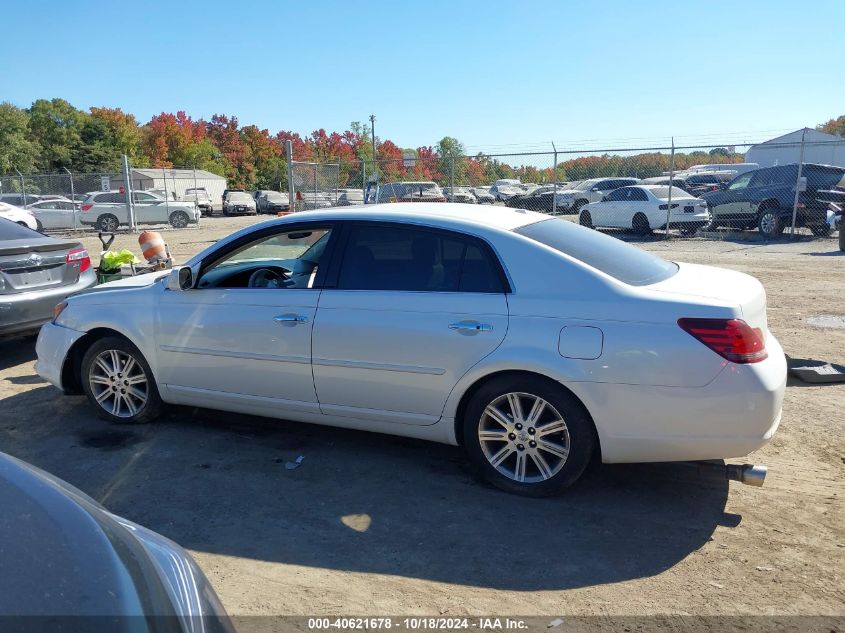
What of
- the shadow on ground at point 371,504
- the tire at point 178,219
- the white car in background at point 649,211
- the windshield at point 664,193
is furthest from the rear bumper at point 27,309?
the tire at point 178,219

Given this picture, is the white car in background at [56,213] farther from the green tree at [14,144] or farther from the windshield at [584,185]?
the green tree at [14,144]

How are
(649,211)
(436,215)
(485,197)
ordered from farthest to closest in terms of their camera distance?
(485,197) < (649,211) < (436,215)

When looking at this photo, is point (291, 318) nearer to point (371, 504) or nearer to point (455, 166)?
point (371, 504)

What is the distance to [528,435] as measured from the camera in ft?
13.4

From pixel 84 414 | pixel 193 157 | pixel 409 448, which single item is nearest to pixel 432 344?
pixel 409 448

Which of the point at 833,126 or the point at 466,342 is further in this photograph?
the point at 833,126

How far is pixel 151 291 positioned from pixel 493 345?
2.62 metres

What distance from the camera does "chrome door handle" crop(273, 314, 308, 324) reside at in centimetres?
459

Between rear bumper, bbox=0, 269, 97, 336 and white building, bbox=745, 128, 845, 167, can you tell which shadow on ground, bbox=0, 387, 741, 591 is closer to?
rear bumper, bbox=0, 269, 97, 336

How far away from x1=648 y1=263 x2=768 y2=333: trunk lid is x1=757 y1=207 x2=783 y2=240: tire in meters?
15.7

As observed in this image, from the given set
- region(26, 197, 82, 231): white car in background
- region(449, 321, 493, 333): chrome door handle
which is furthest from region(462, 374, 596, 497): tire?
region(26, 197, 82, 231): white car in background

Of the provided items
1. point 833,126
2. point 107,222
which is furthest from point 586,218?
point 833,126

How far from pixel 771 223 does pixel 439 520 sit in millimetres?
17496

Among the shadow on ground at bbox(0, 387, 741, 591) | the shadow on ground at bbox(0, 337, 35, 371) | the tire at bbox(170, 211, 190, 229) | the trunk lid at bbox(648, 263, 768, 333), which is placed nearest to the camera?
the shadow on ground at bbox(0, 387, 741, 591)
